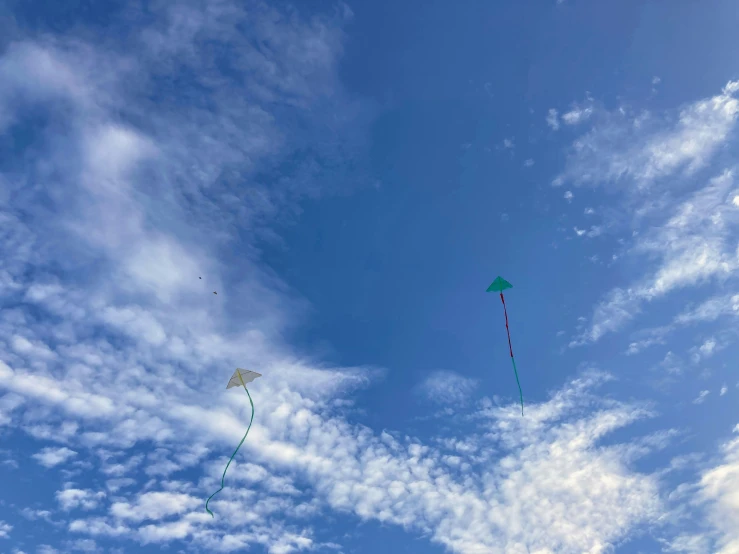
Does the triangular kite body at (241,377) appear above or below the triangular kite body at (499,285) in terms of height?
below

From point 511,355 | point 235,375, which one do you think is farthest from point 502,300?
point 235,375

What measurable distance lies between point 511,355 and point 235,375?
633 inches

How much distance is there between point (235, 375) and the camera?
45719 mm

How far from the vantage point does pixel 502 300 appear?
45.5m

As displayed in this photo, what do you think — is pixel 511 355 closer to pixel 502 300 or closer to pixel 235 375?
pixel 502 300

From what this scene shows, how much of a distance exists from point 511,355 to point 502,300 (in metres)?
3.22

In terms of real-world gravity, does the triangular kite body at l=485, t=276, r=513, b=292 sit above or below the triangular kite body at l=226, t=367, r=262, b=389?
above

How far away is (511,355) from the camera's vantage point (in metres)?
45.0

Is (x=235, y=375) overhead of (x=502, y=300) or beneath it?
beneath
